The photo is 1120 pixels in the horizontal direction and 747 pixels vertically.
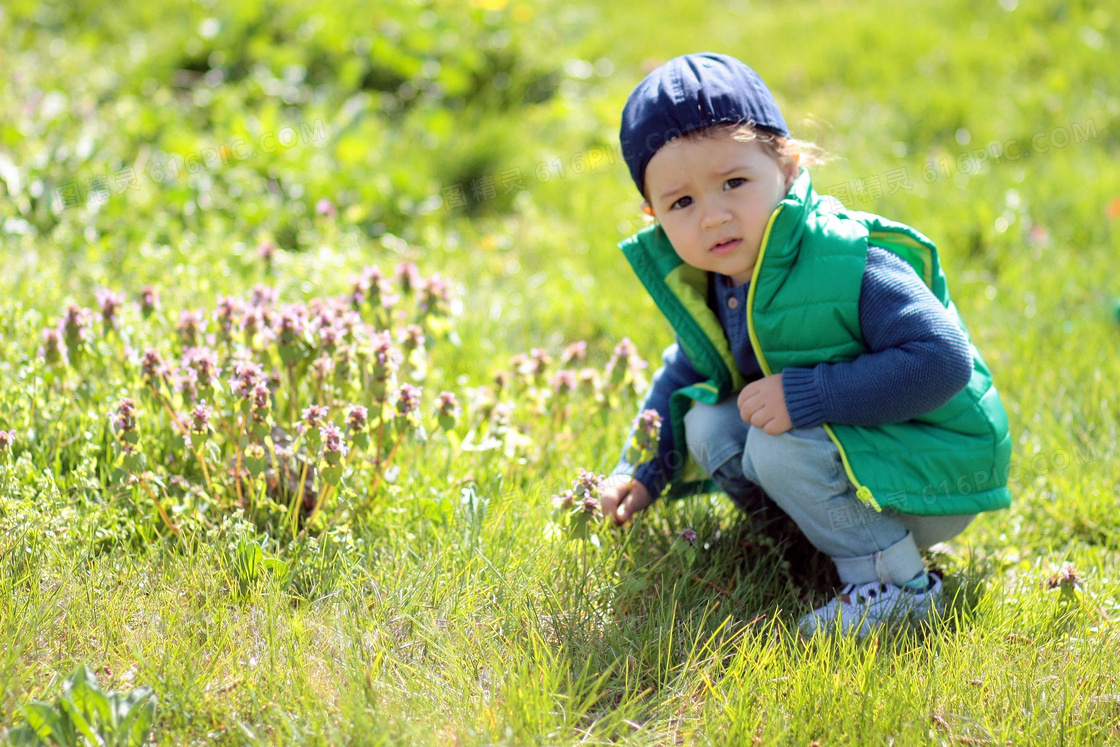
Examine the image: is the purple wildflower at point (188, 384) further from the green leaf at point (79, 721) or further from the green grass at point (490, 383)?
the green leaf at point (79, 721)

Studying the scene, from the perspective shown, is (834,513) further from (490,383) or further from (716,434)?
(490,383)

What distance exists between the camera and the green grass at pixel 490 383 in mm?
1935

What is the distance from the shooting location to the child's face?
2.22 m

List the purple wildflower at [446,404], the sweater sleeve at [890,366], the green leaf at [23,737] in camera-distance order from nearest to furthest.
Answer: the green leaf at [23,737], the sweater sleeve at [890,366], the purple wildflower at [446,404]

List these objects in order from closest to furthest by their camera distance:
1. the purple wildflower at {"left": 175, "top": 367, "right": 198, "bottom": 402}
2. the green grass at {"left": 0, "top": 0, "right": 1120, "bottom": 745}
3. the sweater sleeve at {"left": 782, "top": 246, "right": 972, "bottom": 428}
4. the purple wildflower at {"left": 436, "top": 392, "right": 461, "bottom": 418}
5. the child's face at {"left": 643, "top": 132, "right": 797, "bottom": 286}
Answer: the green grass at {"left": 0, "top": 0, "right": 1120, "bottom": 745} → the sweater sleeve at {"left": 782, "top": 246, "right": 972, "bottom": 428} → the child's face at {"left": 643, "top": 132, "right": 797, "bottom": 286} → the purple wildflower at {"left": 175, "top": 367, "right": 198, "bottom": 402} → the purple wildflower at {"left": 436, "top": 392, "right": 461, "bottom": 418}

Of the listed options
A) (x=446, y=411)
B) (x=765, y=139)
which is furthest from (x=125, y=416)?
(x=765, y=139)

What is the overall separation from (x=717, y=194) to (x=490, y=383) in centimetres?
118

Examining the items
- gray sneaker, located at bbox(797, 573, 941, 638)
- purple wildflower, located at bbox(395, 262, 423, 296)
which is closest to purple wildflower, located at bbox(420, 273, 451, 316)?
purple wildflower, located at bbox(395, 262, 423, 296)

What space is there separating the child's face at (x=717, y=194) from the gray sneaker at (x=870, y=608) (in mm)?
803

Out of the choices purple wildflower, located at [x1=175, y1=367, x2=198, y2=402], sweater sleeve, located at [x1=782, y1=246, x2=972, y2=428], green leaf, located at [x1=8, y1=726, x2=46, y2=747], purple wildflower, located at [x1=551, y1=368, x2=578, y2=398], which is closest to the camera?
green leaf, located at [x1=8, y1=726, x2=46, y2=747]

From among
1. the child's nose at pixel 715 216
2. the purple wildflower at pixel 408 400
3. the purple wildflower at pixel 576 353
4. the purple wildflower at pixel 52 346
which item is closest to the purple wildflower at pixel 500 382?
the purple wildflower at pixel 576 353

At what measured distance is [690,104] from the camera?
219 centimetres

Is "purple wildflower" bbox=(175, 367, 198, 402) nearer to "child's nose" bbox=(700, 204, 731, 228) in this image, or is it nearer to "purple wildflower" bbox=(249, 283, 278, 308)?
"purple wildflower" bbox=(249, 283, 278, 308)

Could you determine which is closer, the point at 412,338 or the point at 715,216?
the point at 715,216
